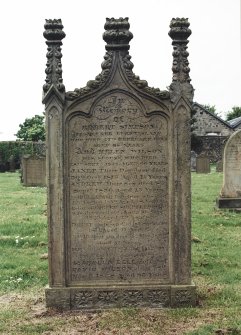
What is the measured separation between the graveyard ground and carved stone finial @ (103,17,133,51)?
2.84m

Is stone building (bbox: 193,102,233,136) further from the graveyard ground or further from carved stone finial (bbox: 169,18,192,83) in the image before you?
carved stone finial (bbox: 169,18,192,83)

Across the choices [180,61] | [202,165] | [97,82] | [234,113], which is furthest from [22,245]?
[234,113]

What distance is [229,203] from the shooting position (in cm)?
1384

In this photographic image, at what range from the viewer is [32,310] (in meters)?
6.09

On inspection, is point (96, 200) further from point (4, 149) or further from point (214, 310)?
point (4, 149)

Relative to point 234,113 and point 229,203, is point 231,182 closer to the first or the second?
point 229,203

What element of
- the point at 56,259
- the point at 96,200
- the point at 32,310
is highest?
the point at 96,200

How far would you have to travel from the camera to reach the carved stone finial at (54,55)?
6.05 metres

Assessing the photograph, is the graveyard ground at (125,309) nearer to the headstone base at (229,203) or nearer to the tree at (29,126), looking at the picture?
the headstone base at (229,203)

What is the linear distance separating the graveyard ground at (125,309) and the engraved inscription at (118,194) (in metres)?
0.53

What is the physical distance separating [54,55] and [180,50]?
53.3 inches

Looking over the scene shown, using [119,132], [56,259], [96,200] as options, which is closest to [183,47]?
[119,132]

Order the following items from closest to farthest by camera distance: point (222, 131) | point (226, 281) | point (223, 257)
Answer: point (226, 281), point (223, 257), point (222, 131)

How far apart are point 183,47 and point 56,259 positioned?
2672 mm
